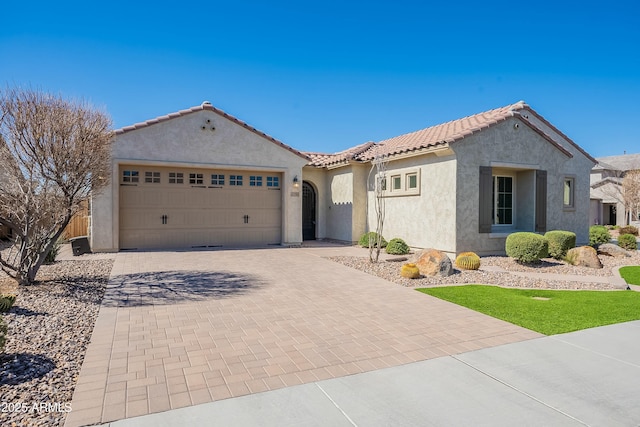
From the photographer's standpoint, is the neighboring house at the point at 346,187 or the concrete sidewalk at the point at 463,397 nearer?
the concrete sidewalk at the point at 463,397

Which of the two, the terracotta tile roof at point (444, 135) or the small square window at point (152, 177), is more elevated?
the terracotta tile roof at point (444, 135)

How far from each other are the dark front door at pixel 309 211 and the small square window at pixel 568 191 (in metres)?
11.5

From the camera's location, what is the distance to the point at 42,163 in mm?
7449

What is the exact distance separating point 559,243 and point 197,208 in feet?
43.7

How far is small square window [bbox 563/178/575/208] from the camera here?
1661cm

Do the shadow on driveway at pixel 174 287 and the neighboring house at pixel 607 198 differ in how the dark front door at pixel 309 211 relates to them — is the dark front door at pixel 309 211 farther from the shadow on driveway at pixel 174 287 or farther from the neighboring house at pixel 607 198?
the neighboring house at pixel 607 198

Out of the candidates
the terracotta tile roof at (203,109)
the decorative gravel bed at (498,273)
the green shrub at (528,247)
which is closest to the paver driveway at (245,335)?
the decorative gravel bed at (498,273)

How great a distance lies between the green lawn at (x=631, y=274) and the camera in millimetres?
10285

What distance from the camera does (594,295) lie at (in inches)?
320

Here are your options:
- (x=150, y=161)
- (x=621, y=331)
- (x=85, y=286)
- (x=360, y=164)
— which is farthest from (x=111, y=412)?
(x=360, y=164)

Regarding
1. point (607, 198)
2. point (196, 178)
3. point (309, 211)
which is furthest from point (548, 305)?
point (607, 198)

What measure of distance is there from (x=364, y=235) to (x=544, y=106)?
36.9 ft

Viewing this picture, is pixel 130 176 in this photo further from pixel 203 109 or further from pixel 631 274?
pixel 631 274

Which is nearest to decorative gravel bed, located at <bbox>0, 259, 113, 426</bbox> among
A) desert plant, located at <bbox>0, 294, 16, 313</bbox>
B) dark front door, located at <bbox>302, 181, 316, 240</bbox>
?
desert plant, located at <bbox>0, 294, 16, 313</bbox>
